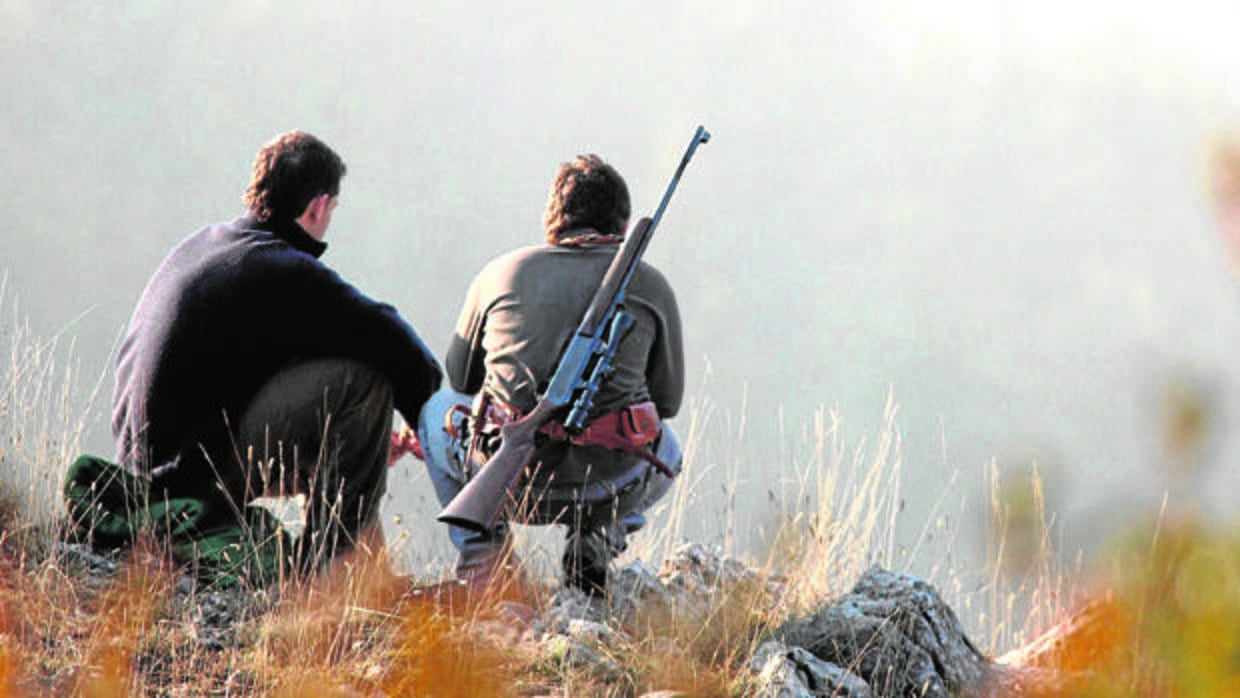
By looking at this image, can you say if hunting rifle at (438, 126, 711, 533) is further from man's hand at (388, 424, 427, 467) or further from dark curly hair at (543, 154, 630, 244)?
man's hand at (388, 424, 427, 467)

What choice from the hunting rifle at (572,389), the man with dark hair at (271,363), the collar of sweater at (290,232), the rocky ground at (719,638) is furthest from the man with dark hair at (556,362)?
the collar of sweater at (290,232)

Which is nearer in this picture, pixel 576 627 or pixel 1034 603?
pixel 576 627

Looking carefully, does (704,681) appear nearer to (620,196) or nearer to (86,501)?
(620,196)

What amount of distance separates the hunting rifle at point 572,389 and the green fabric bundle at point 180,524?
868 millimetres

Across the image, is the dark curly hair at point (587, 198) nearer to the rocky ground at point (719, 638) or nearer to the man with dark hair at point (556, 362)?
the man with dark hair at point (556, 362)

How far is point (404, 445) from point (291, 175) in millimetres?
1314

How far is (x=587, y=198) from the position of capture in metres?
5.95

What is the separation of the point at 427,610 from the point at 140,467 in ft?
5.65

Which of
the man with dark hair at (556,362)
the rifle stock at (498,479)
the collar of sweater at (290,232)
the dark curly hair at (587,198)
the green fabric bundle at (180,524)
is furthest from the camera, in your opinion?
the collar of sweater at (290,232)

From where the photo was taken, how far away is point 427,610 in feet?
16.6

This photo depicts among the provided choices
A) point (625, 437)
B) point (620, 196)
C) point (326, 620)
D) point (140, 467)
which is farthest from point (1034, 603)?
point (140, 467)

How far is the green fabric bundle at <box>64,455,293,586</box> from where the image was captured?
5.69m

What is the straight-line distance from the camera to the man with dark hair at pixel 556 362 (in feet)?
19.1

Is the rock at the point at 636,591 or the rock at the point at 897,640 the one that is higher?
the rock at the point at 897,640
